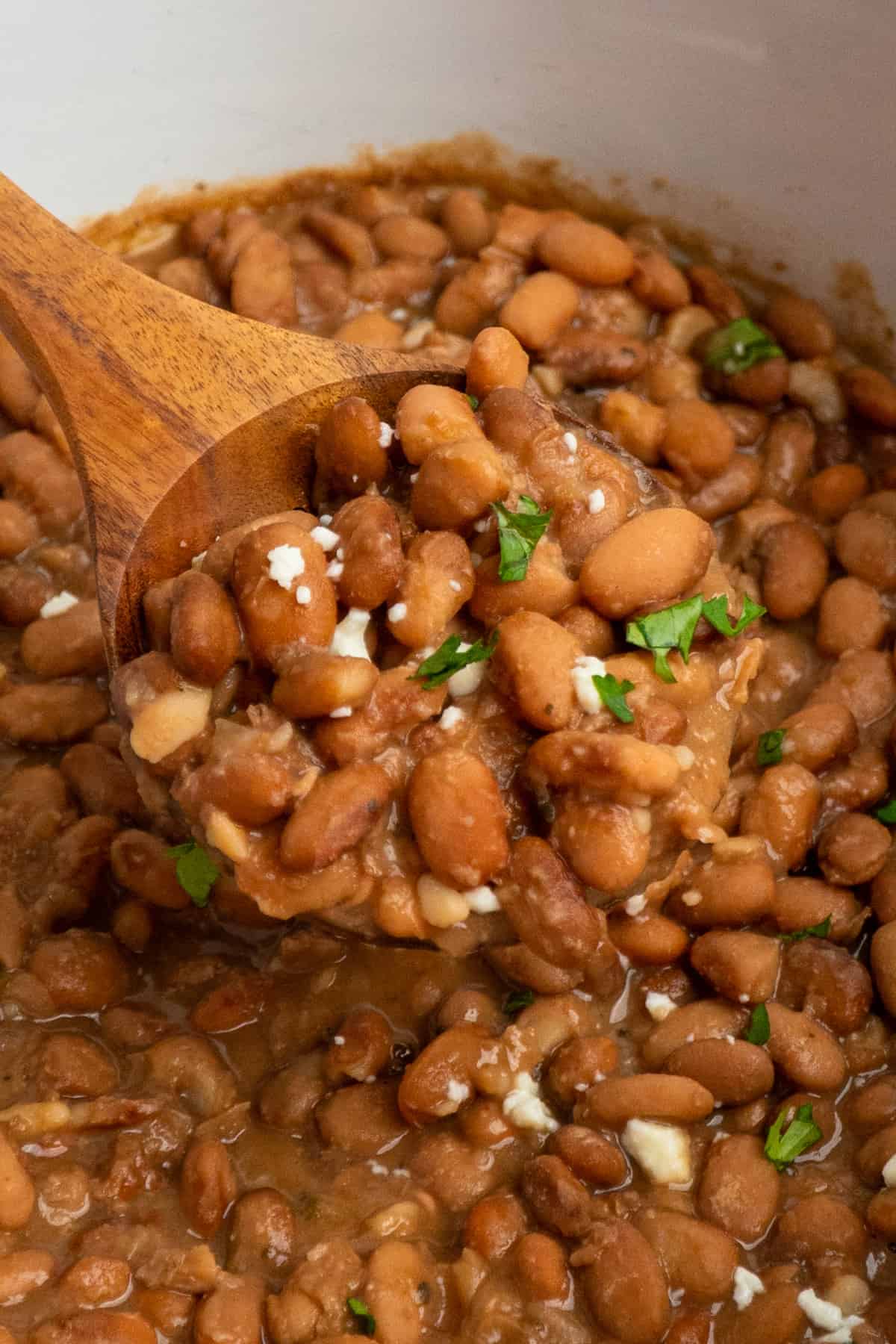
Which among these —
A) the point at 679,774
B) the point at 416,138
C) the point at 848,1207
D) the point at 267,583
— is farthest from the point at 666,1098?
the point at 416,138

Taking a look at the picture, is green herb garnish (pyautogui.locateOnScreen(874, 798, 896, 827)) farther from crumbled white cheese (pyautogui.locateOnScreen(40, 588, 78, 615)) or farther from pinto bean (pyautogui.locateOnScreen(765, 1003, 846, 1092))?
crumbled white cheese (pyautogui.locateOnScreen(40, 588, 78, 615))

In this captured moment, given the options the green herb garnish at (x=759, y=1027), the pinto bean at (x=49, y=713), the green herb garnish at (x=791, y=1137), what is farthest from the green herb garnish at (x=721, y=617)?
the pinto bean at (x=49, y=713)

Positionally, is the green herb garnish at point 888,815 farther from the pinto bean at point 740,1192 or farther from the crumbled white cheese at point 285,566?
the crumbled white cheese at point 285,566

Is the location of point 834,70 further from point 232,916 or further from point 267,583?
point 232,916

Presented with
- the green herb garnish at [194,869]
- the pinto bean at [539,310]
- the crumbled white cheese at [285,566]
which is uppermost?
the crumbled white cheese at [285,566]

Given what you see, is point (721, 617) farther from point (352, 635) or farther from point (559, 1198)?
point (559, 1198)

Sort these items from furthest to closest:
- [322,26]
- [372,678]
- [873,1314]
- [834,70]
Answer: [322,26], [834,70], [873,1314], [372,678]
